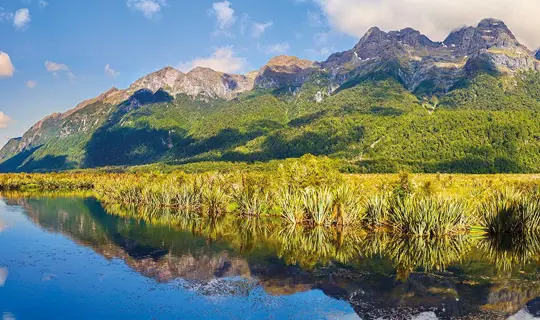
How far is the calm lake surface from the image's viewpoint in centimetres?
2194

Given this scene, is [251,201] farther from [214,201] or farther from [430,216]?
[430,216]

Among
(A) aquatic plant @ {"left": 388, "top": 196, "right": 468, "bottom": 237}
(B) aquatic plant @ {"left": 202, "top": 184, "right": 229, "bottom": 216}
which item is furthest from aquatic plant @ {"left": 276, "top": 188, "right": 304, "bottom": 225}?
(B) aquatic plant @ {"left": 202, "top": 184, "right": 229, "bottom": 216}

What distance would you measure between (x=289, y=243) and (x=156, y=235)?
14.1 meters

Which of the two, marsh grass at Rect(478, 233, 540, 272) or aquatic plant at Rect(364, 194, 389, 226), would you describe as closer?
marsh grass at Rect(478, 233, 540, 272)

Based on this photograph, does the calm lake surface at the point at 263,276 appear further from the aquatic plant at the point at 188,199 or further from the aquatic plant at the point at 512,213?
the aquatic plant at the point at 188,199

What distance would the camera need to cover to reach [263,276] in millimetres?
28047

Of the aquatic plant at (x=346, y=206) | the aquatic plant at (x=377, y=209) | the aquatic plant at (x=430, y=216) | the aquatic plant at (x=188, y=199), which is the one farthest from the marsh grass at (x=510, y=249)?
the aquatic plant at (x=188, y=199)

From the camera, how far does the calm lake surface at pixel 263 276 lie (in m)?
21.9

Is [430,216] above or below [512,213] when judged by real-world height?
below

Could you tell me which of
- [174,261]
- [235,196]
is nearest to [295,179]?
[235,196]

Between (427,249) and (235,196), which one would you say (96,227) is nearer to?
(235,196)

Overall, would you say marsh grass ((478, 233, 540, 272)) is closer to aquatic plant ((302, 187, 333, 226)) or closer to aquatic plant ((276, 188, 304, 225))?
aquatic plant ((302, 187, 333, 226))

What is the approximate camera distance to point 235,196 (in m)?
61.3

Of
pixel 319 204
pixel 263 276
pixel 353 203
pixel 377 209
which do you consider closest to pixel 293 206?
pixel 319 204
